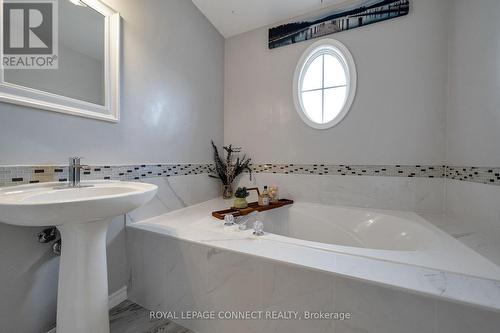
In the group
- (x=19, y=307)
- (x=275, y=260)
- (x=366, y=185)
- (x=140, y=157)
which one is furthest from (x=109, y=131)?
(x=366, y=185)

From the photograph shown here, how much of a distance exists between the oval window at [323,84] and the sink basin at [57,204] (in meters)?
1.74

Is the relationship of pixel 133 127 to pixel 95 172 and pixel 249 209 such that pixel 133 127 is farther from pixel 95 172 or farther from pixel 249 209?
pixel 249 209

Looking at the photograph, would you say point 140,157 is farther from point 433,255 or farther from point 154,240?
point 433,255

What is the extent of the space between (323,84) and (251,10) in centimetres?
107

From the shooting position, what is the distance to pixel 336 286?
804mm

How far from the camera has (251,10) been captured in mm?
2074

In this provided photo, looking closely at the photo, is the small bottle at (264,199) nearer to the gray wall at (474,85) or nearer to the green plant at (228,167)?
the green plant at (228,167)

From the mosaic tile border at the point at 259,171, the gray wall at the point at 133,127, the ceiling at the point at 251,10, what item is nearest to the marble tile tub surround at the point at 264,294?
the gray wall at the point at 133,127

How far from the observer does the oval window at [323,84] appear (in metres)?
1.93

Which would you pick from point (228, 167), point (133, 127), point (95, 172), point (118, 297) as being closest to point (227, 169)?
point (228, 167)

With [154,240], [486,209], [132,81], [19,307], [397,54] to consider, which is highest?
[397,54]

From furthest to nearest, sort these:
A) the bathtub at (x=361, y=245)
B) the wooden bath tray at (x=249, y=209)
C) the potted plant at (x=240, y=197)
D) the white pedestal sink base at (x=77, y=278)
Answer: the potted plant at (x=240, y=197) → the wooden bath tray at (x=249, y=209) → the white pedestal sink base at (x=77, y=278) → the bathtub at (x=361, y=245)

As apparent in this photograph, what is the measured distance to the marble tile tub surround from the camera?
2.27 ft

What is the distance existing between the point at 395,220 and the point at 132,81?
2235 millimetres
